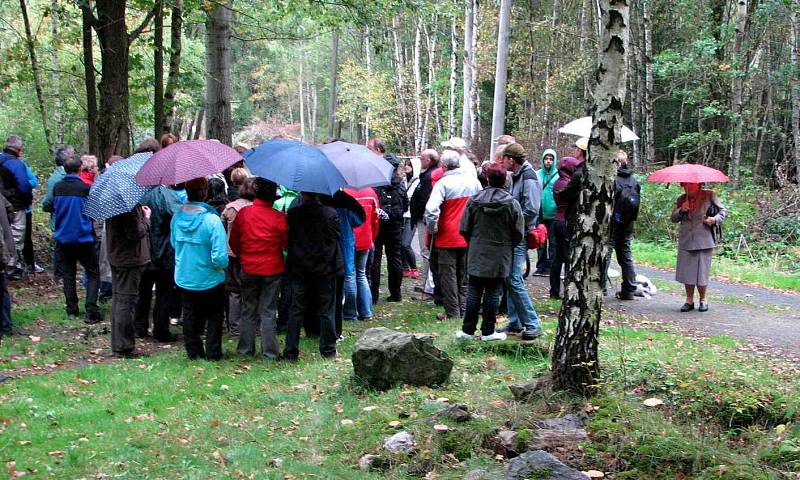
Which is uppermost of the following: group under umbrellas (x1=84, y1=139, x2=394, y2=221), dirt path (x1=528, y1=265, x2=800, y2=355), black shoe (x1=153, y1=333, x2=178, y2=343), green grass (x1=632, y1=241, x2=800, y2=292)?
group under umbrellas (x1=84, y1=139, x2=394, y2=221)

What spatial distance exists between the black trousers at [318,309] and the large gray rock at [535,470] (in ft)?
12.4

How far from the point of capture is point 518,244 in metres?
8.13

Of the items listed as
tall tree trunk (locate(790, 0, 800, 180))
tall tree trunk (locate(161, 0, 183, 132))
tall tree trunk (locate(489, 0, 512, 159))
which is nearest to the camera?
tall tree trunk (locate(161, 0, 183, 132))

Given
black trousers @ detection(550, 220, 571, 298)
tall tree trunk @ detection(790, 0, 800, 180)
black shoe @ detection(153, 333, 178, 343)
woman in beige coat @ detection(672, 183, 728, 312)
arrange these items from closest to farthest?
1. black shoe @ detection(153, 333, 178, 343)
2. woman in beige coat @ detection(672, 183, 728, 312)
3. black trousers @ detection(550, 220, 571, 298)
4. tall tree trunk @ detection(790, 0, 800, 180)

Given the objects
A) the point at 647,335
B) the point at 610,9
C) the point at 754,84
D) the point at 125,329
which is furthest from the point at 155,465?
the point at 754,84

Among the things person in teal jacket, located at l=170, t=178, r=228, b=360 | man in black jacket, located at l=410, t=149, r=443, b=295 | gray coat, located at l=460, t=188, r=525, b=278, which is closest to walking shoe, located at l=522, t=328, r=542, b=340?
gray coat, located at l=460, t=188, r=525, b=278

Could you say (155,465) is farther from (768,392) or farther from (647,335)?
(647,335)

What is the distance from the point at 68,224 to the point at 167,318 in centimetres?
196

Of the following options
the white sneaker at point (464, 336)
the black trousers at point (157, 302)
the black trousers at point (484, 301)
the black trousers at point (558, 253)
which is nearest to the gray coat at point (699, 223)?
the black trousers at point (558, 253)

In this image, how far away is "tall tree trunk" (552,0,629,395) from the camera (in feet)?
18.1

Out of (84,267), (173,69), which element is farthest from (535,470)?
(173,69)

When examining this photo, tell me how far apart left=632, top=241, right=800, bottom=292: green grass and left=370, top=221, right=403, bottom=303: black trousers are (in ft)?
24.3

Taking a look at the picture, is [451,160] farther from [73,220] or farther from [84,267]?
[84,267]

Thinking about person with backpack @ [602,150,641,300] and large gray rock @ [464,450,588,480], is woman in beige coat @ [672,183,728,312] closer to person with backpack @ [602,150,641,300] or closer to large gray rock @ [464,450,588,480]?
person with backpack @ [602,150,641,300]
